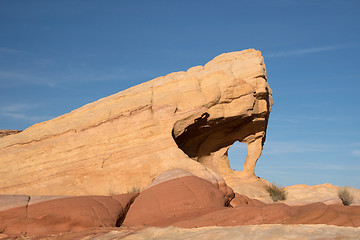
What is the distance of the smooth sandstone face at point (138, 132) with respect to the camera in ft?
70.9

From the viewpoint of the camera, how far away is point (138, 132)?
23.0 meters

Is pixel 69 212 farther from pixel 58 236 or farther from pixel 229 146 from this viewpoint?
pixel 229 146

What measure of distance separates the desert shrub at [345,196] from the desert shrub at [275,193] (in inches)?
127

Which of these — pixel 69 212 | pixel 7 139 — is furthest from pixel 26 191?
pixel 69 212

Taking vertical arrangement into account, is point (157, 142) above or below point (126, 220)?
above

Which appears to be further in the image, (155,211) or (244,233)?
(155,211)

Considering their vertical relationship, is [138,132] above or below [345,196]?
above

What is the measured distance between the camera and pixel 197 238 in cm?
1052

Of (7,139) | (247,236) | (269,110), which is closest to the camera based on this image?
(247,236)

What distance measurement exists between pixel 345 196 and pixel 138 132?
1269 centimetres

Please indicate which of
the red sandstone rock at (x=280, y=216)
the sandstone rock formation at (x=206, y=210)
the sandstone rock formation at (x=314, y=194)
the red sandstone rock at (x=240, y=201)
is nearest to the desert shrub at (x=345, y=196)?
the sandstone rock formation at (x=314, y=194)

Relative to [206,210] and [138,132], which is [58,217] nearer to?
[206,210]

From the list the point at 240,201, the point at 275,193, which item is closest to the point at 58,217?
the point at 240,201

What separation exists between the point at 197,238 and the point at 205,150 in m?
17.8
